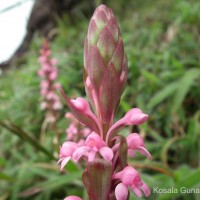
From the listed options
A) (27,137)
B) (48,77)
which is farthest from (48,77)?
(27,137)

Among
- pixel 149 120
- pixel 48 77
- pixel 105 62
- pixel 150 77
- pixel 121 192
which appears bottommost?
pixel 149 120

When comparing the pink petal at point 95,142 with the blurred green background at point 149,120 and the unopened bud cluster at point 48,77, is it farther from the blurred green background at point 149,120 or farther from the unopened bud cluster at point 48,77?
the unopened bud cluster at point 48,77

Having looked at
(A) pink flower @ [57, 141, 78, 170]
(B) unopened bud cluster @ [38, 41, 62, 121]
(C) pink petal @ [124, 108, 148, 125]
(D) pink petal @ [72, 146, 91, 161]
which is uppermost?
(D) pink petal @ [72, 146, 91, 161]

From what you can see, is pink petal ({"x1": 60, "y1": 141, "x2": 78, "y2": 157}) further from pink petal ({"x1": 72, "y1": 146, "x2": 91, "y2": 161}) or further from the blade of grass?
the blade of grass

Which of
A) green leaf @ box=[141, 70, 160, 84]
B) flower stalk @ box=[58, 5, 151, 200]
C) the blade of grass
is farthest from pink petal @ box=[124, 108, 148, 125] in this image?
green leaf @ box=[141, 70, 160, 84]

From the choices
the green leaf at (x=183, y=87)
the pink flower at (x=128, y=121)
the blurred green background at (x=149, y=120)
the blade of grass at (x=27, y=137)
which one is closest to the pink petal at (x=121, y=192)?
the pink flower at (x=128, y=121)

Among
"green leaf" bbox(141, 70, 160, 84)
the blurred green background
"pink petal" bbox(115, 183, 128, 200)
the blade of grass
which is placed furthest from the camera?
"green leaf" bbox(141, 70, 160, 84)

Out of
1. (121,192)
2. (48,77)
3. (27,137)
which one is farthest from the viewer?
(48,77)

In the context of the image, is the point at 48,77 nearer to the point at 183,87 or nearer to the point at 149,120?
the point at 149,120
